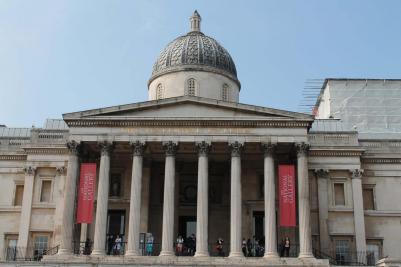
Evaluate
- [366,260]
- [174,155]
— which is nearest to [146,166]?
[174,155]

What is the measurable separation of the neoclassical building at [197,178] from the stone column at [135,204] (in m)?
0.06

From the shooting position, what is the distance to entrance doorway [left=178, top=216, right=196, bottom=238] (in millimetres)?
39406

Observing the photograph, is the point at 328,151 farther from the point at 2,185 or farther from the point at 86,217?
the point at 2,185

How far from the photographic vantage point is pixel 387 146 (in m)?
41.6

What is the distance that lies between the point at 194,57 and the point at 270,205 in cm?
1387

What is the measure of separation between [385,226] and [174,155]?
50.3 ft

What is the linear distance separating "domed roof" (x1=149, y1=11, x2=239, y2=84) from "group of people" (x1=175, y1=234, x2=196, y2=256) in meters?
12.5

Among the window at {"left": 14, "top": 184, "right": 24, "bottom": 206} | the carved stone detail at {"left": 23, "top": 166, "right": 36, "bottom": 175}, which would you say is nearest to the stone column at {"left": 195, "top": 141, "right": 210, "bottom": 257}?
the carved stone detail at {"left": 23, "top": 166, "right": 36, "bottom": 175}

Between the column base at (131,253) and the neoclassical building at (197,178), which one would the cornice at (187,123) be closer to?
the neoclassical building at (197,178)

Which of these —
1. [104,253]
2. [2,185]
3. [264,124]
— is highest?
[264,124]

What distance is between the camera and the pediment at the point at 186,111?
117ft

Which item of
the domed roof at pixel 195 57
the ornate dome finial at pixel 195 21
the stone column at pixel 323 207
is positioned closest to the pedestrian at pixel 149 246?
the stone column at pixel 323 207

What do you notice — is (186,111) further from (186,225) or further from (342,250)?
(342,250)

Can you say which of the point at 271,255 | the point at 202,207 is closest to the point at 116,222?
the point at 202,207
